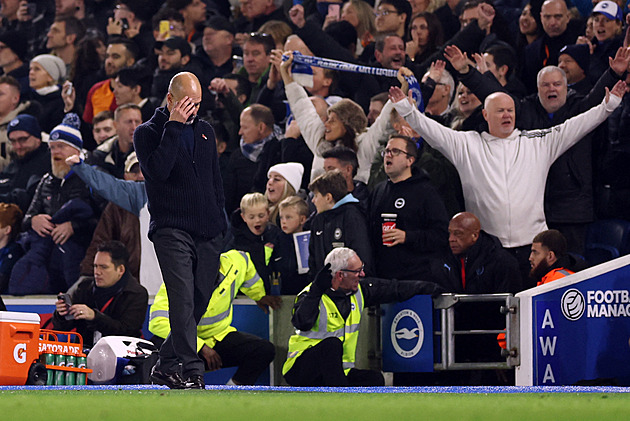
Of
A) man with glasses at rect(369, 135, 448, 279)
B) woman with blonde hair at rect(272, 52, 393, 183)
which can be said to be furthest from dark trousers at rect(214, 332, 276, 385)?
woman with blonde hair at rect(272, 52, 393, 183)

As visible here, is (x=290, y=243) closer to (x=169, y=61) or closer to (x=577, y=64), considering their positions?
(x=577, y=64)

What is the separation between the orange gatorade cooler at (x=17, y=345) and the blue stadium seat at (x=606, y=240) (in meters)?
4.66

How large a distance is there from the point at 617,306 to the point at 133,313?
160 inches

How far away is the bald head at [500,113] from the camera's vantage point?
31.0ft

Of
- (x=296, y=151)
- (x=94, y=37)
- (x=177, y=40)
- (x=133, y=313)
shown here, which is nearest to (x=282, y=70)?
(x=296, y=151)

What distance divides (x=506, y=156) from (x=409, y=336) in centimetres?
189

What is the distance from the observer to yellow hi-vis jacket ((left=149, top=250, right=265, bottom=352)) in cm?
891

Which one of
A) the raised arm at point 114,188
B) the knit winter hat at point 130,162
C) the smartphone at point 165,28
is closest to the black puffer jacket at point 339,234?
the raised arm at point 114,188

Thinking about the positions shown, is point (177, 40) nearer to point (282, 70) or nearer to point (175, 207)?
point (282, 70)

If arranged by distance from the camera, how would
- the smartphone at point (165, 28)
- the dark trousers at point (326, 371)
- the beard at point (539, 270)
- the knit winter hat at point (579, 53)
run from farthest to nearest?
1. the smartphone at point (165, 28)
2. the knit winter hat at point (579, 53)
3. the beard at point (539, 270)
4. the dark trousers at point (326, 371)

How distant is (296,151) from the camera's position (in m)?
10.7

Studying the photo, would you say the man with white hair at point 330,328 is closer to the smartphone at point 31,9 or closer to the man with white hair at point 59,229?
the man with white hair at point 59,229

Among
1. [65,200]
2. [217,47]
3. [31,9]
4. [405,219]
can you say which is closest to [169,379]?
[405,219]

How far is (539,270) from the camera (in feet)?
28.7
